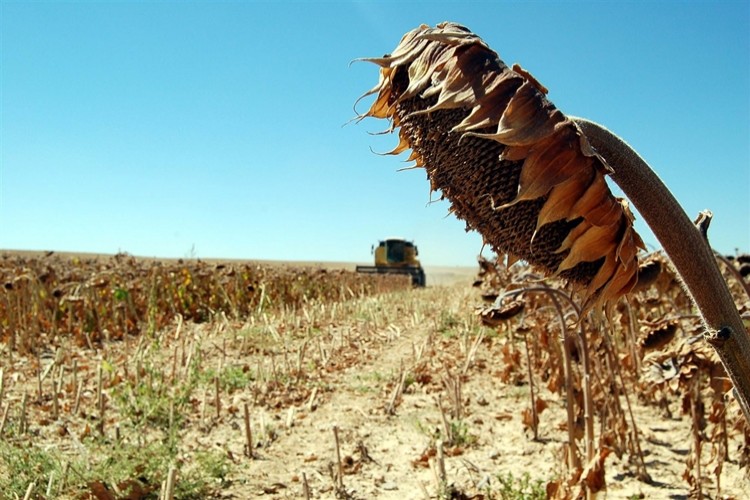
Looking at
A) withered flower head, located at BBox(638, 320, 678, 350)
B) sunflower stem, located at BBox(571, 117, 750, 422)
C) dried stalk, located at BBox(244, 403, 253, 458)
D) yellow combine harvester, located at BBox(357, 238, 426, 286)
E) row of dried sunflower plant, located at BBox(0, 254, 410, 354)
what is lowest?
dried stalk, located at BBox(244, 403, 253, 458)

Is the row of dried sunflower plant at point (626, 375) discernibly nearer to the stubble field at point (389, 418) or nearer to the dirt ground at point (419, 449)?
the stubble field at point (389, 418)

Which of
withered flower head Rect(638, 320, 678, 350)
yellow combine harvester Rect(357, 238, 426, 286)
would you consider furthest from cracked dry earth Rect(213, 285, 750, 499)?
yellow combine harvester Rect(357, 238, 426, 286)

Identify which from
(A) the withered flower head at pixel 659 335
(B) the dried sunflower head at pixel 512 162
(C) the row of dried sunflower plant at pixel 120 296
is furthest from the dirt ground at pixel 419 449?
(C) the row of dried sunflower plant at pixel 120 296

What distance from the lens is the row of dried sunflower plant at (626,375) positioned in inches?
109

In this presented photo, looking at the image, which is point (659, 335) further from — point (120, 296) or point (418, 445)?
point (120, 296)

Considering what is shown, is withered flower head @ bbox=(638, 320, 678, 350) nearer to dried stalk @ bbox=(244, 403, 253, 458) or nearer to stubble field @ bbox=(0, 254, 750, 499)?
stubble field @ bbox=(0, 254, 750, 499)

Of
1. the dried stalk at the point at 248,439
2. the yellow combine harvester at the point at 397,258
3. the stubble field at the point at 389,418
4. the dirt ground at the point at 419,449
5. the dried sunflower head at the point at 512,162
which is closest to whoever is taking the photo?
the dried sunflower head at the point at 512,162

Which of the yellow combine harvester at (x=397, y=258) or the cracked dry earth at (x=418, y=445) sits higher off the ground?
the yellow combine harvester at (x=397, y=258)

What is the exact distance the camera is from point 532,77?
4.38 ft

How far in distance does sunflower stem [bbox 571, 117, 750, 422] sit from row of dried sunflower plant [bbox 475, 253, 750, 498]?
211 millimetres

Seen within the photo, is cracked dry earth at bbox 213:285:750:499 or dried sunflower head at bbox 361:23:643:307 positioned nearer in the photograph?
dried sunflower head at bbox 361:23:643:307

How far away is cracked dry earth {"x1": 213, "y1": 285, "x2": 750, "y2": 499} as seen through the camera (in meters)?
3.74

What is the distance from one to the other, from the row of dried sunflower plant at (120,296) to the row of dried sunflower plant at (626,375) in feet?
15.1

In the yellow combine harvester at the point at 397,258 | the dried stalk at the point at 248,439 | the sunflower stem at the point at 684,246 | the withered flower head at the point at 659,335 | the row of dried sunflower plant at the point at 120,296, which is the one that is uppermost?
the yellow combine harvester at the point at 397,258
